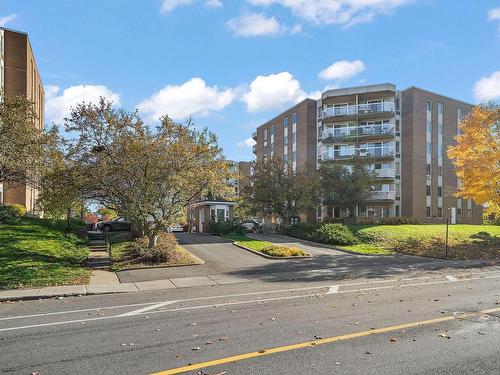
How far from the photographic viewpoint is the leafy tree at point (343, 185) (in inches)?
1497

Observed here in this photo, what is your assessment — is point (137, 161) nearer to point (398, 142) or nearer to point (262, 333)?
point (262, 333)

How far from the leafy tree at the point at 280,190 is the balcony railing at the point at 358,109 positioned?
16.6 m

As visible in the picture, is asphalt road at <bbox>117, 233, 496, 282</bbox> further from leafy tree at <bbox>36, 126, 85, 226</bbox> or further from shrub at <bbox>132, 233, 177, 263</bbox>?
leafy tree at <bbox>36, 126, 85, 226</bbox>

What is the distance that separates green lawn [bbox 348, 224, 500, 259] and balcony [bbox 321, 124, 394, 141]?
729 inches

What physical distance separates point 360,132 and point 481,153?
2471 cm

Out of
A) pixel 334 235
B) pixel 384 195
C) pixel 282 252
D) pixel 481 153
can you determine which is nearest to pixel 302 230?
pixel 334 235

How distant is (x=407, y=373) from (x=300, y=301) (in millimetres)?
5225

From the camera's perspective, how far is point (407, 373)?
5.11m

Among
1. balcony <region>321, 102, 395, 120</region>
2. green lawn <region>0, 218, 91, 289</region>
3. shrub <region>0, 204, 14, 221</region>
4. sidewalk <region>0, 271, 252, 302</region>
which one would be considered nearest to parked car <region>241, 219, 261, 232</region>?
balcony <region>321, 102, 395, 120</region>

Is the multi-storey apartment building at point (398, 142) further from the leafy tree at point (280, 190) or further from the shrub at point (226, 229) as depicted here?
the shrub at point (226, 229)

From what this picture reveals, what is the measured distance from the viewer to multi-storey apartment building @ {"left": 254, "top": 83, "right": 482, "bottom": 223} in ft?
Result: 162

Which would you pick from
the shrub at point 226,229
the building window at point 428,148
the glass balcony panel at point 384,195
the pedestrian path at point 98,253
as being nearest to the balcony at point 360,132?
the building window at point 428,148

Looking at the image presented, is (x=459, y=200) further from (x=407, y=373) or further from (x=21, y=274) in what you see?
(x=407, y=373)

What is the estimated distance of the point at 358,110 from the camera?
165 feet
